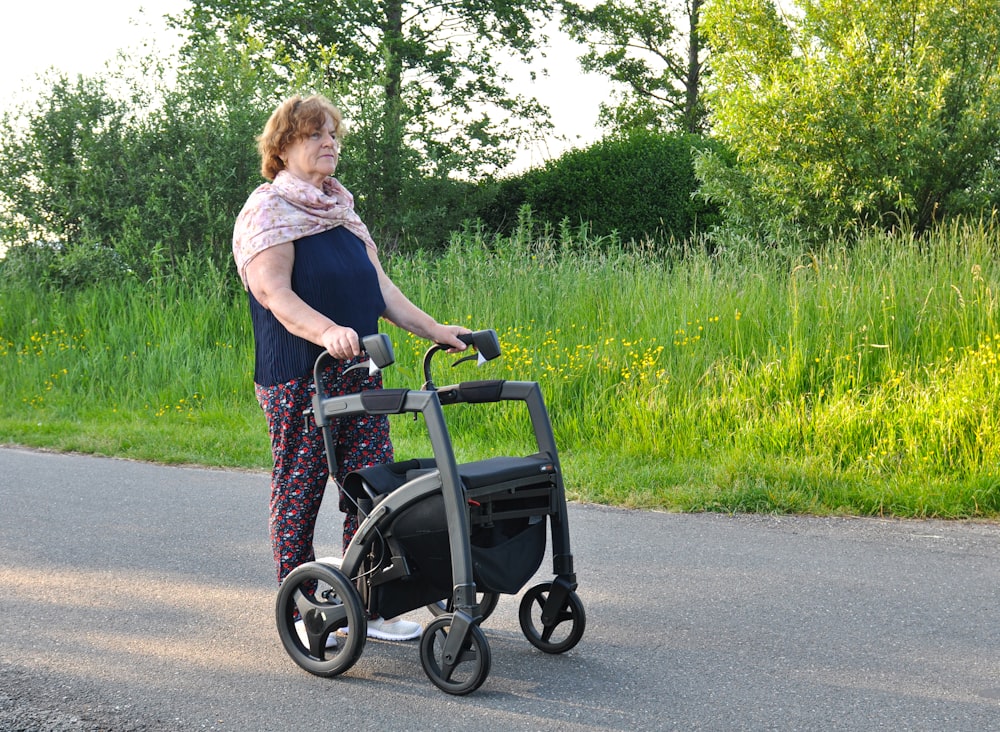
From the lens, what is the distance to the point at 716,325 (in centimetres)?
872

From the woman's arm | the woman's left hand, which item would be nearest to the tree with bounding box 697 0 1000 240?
Answer: the woman's left hand

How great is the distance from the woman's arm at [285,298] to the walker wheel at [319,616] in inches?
30.0

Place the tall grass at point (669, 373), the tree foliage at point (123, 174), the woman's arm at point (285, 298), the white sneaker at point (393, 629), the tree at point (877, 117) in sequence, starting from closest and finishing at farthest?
the woman's arm at point (285, 298) < the white sneaker at point (393, 629) < the tall grass at point (669, 373) < the tree at point (877, 117) < the tree foliage at point (123, 174)

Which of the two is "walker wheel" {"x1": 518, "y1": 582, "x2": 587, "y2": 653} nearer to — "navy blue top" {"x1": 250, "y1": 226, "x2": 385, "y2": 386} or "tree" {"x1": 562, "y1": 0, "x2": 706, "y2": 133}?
"navy blue top" {"x1": 250, "y1": 226, "x2": 385, "y2": 386}

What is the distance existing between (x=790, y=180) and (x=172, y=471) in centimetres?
780

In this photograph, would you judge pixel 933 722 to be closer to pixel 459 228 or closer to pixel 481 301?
pixel 481 301

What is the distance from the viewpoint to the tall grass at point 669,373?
256 inches

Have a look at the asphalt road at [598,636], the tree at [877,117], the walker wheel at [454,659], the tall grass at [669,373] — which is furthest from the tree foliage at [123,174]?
the walker wheel at [454,659]

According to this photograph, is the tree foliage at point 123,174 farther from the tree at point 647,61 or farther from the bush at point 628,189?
the tree at point 647,61

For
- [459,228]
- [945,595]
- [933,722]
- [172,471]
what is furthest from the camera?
[459,228]

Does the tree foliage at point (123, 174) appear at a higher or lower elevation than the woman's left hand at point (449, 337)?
higher

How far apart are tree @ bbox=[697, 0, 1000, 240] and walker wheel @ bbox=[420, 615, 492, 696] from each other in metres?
8.85

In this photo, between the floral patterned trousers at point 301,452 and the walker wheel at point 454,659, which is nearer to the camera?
the walker wheel at point 454,659

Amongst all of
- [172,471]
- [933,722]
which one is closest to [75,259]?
[172,471]
